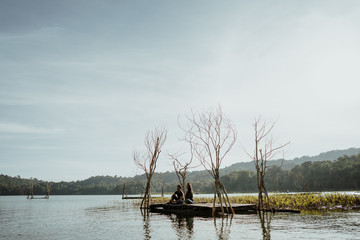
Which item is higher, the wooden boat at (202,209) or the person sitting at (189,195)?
the person sitting at (189,195)

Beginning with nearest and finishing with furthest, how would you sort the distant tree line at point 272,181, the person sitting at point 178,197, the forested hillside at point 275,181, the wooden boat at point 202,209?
the wooden boat at point 202,209, the person sitting at point 178,197, the distant tree line at point 272,181, the forested hillside at point 275,181

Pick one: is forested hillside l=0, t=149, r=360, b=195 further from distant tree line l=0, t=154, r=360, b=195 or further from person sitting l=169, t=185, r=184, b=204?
person sitting l=169, t=185, r=184, b=204

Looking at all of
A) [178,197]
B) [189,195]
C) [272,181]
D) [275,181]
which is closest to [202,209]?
[189,195]

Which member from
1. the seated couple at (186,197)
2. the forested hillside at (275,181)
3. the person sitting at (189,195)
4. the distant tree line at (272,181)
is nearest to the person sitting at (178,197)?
the seated couple at (186,197)

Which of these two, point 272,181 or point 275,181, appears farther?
point 275,181

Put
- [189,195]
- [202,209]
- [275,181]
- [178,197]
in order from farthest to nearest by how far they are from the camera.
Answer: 1. [275,181]
2. [178,197]
3. [189,195]
4. [202,209]

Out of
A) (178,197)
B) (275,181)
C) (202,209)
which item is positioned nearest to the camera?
(202,209)

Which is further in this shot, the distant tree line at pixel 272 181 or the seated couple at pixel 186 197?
the distant tree line at pixel 272 181

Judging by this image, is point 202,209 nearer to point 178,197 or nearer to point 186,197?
point 186,197

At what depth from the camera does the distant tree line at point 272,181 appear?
2431 inches

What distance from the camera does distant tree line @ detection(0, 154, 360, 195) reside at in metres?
61.8

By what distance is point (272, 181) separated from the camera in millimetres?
79938

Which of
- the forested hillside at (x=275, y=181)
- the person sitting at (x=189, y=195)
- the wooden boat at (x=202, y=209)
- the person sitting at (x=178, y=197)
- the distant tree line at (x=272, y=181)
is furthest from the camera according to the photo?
the forested hillside at (x=275, y=181)

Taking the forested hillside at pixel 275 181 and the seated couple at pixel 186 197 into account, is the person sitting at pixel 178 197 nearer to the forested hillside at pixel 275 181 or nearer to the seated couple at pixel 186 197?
the seated couple at pixel 186 197
